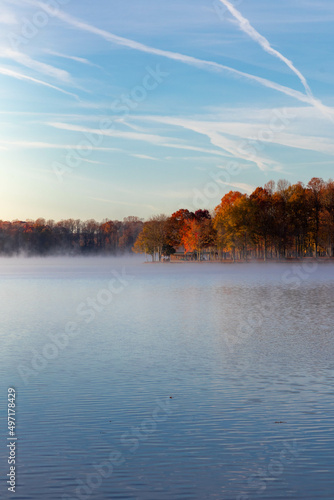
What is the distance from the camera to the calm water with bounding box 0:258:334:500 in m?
9.67

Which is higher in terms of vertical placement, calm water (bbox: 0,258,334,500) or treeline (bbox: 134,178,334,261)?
treeline (bbox: 134,178,334,261)

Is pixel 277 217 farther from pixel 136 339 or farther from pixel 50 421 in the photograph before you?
pixel 50 421

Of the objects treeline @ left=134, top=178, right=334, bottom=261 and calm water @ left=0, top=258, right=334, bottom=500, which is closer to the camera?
calm water @ left=0, top=258, right=334, bottom=500

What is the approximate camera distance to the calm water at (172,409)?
9.67 metres

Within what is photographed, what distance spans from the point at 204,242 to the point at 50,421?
13671 cm

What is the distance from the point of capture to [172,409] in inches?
548

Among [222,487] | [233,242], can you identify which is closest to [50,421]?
[222,487]

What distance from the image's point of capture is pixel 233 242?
131625mm

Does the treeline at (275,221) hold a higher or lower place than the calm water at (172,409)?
higher

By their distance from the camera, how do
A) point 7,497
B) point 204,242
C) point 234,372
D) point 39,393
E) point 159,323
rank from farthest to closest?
point 204,242
point 159,323
point 234,372
point 39,393
point 7,497

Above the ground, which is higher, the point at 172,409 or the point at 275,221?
the point at 275,221

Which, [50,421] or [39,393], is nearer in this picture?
[50,421]

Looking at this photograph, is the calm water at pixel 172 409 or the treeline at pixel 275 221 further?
the treeline at pixel 275 221

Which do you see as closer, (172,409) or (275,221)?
(172,409)
